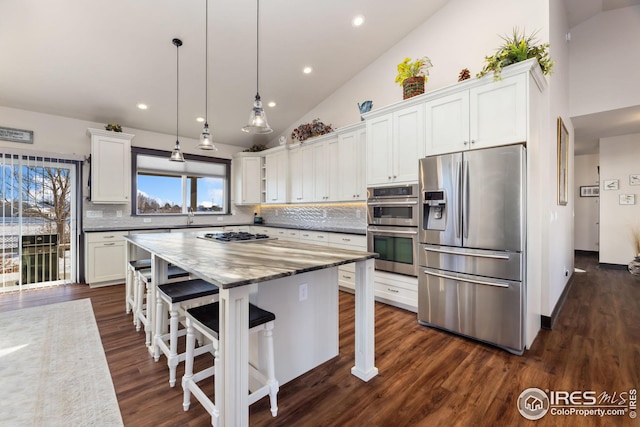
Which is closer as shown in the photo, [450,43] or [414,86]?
[414,86]

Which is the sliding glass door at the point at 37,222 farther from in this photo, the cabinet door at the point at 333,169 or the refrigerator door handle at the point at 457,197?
the refrigerator door handle at the point at 457,197

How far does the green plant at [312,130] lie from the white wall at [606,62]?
155 inches

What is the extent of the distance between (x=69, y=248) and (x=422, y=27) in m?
6.63

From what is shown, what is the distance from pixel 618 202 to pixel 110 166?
990 cm

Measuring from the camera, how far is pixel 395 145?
11.1 feet

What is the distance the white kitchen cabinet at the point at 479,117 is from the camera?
244 centimetres

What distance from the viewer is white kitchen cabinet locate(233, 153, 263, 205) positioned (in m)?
6.23

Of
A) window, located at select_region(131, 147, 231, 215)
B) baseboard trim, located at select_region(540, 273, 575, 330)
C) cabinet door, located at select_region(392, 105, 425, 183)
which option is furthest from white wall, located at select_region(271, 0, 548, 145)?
window, located at select_region(131, 147, 231, 215)

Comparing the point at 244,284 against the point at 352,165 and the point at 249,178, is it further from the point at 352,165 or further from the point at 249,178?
the point at 249,178

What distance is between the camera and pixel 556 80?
10.7 ft

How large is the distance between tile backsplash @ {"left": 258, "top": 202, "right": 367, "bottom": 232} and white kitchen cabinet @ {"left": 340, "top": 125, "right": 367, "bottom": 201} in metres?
0.41

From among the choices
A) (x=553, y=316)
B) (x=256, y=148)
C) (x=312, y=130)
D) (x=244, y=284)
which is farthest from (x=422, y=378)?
(x=256, y=148)

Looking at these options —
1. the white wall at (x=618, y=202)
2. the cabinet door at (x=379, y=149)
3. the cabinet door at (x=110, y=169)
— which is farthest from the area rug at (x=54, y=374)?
the white wall at (x=618, y=202)

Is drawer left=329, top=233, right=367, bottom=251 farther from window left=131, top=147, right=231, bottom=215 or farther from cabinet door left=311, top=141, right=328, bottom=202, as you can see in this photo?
window left=131, top=147, right=231, bottom=215
